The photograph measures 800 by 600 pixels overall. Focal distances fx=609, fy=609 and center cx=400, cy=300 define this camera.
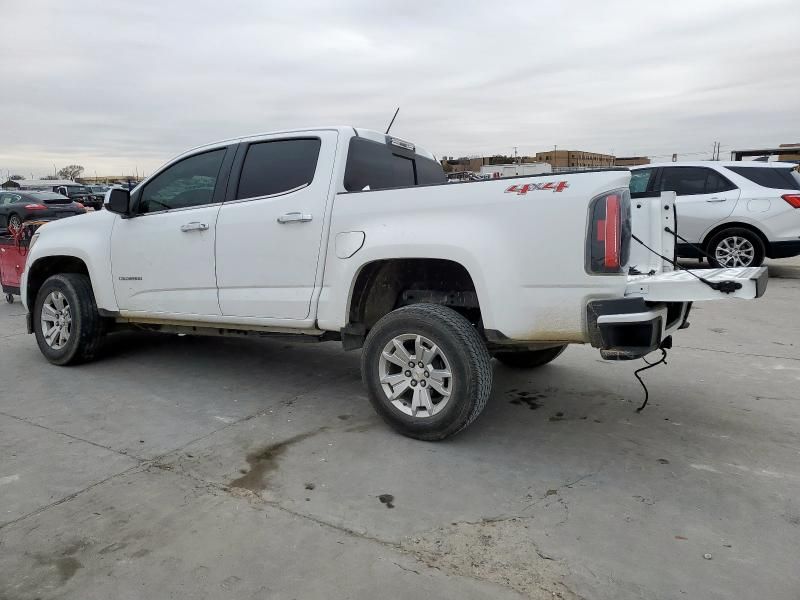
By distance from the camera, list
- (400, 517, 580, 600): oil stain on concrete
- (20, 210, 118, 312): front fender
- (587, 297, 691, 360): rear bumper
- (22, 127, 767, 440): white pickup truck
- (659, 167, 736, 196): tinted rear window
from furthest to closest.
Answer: (659, 167, 736, 196): tinted rear window, (20, 210, 118, 312): front fender, (22, 127, 767, 440): white pickup truck, (587, 297, 691, 360): rear bumper, (400, 517, 580, 600): oil stain on concrete

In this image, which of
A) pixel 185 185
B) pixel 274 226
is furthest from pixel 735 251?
pixel 185 185

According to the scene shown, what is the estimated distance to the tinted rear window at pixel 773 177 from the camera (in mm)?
9234

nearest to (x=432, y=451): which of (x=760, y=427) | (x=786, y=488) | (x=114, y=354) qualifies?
(x=786, y=488)

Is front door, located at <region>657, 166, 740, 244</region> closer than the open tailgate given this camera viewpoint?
No

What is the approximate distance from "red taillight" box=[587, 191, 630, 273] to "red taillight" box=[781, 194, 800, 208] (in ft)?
24.9

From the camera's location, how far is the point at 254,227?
4.34m

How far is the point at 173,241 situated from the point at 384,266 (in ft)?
6.23

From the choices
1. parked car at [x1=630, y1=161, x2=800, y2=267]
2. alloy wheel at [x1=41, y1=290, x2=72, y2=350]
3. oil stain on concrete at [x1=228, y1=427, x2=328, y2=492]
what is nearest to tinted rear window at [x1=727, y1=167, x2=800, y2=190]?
parked car at [x1=630, y1=161, x2=800, y2=267]

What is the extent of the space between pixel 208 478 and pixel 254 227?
1807 mm

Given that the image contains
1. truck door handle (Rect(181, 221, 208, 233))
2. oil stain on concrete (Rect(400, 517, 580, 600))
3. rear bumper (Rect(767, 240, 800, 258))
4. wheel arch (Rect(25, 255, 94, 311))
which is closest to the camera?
oil stain on concrete (Rect(400, 517, 580, 600))

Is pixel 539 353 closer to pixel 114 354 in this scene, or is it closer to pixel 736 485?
pixel 736 485

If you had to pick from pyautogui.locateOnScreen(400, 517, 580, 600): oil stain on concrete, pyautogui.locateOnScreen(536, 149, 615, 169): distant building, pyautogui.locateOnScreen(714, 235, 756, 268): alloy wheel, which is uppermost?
pyautogui.locateOnScreen(536, 149, 615, 169): distant building

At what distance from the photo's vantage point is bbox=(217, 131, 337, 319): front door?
4148 millimetres

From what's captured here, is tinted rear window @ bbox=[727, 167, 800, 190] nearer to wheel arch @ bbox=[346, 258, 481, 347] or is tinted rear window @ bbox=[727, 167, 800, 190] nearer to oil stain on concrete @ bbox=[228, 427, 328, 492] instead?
wheel arch @ bbox=[346, 258, 481, 347]
